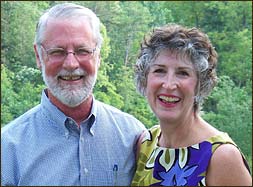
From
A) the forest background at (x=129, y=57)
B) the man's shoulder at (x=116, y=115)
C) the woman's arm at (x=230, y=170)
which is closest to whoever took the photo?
the woman's arm at (x=230, y=170)

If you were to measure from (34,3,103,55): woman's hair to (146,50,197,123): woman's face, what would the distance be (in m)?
0.26

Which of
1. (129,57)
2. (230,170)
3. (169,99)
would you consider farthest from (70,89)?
(129,57)

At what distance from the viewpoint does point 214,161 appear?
1701mm

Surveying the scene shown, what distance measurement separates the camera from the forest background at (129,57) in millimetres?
12781

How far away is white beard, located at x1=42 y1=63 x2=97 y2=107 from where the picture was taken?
1890mm

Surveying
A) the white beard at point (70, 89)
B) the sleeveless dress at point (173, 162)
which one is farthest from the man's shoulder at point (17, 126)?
the sleeveless dress at point (173, 162)

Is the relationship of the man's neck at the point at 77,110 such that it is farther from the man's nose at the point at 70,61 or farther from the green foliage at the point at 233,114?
the green foliage at the point at 233,114

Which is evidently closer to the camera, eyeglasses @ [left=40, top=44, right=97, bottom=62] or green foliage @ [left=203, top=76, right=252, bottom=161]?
eyeglasses @ [left=40, top=44, right=97, bottom=62]

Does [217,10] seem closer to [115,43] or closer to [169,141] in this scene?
[115,43]

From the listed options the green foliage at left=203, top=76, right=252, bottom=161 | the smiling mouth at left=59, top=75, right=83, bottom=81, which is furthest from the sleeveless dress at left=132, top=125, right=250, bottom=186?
the green foliage at left=203, top=76, right=252, bottom=161

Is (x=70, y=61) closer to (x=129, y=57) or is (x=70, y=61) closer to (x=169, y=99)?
(x=169, y=99)

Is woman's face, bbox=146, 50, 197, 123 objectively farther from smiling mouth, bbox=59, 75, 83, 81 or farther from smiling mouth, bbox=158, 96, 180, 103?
smiling mouth, bbox=59, 75, 83, 81

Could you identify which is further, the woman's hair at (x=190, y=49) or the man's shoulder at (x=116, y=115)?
the man's shoulder at (x=116, y=115)

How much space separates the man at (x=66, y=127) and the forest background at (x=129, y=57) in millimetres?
8302
